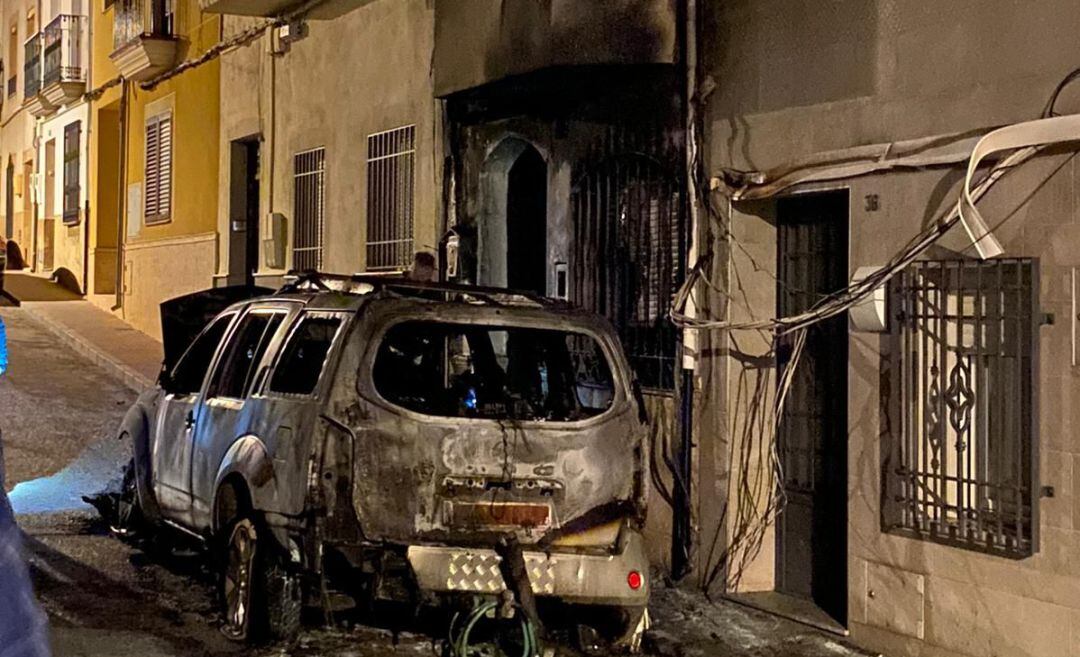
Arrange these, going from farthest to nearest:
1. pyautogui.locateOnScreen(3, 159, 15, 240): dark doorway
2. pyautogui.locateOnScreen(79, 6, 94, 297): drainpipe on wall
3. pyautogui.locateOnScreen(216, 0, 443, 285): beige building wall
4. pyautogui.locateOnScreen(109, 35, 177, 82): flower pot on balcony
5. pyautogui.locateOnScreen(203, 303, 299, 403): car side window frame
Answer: pyautogui.locateOnScreen(3, 159, 15, 240): dark doorway → pyautogui.locateOnScreen(79, 6, 94, 297): drainpipe on wall → pyautogui.locateOnScreen(109, 35, 177, 82): flower pot on balcony → pyautogui.locateOnScreen(216, 0, 443, 285): beige building wall → pyautogui.locateOnScreen(203, 303, 299, 403): car side window frame

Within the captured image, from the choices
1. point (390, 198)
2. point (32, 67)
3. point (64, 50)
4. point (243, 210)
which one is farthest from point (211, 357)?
point (32, 67)

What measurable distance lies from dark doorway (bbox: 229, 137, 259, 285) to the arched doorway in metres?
5.98

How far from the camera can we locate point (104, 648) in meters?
7.03

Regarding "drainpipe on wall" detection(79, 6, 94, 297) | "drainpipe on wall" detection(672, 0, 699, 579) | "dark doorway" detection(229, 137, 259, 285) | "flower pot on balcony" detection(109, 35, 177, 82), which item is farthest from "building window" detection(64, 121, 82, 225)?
"drainpipe on wall" detection(672, 0, 699, 579)

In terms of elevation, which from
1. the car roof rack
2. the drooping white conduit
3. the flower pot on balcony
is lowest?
the car roof rack

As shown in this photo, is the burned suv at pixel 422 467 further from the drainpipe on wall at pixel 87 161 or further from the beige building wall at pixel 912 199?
the drainpipe on wall at pixel 87 161

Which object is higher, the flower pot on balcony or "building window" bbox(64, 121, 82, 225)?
the flower pot on balcony

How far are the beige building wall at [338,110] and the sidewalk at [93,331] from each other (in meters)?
1.77

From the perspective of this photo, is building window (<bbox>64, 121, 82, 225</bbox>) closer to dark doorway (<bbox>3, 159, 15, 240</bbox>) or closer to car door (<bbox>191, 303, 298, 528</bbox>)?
dark doorway (<bbox>3, 159, 15, 240</bbox>)

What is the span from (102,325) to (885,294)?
17.2m

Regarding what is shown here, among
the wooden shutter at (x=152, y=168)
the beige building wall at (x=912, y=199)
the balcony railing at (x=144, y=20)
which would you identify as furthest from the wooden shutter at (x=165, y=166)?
the beige building wall at (x=912, y=199)

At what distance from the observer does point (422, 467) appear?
6.60m

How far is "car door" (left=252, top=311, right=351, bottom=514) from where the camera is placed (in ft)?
21.7

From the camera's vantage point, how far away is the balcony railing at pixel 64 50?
25641 millimetres
